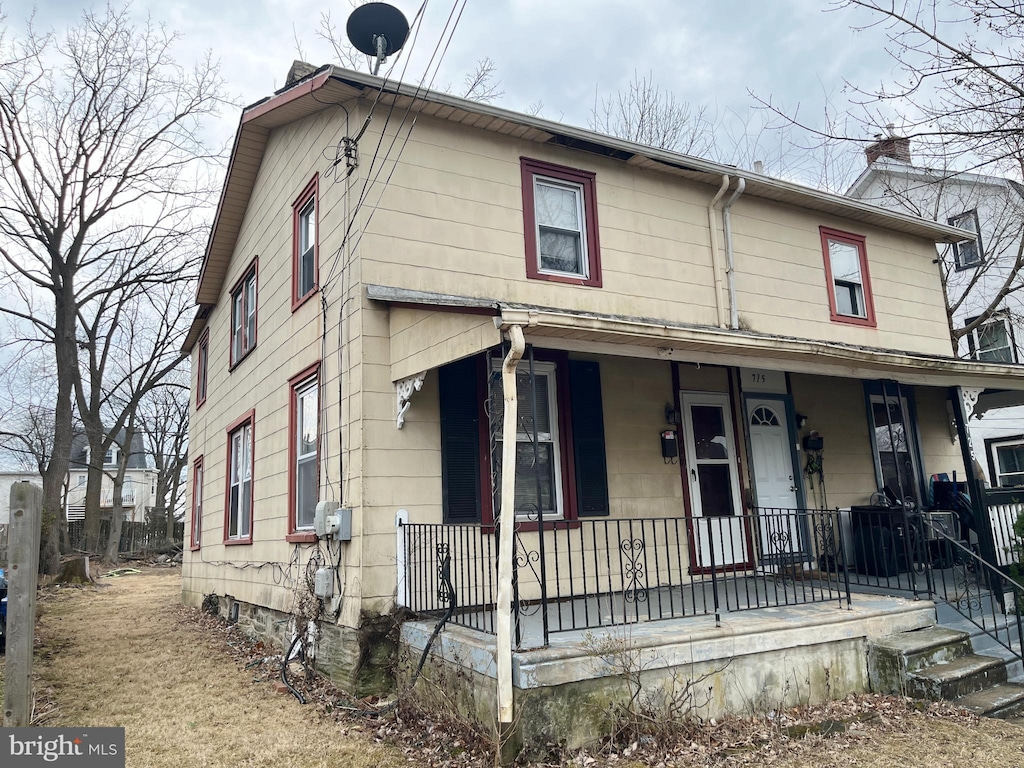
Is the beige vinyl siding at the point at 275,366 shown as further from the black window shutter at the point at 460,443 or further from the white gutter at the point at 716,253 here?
the white gutter at the point at 716,253

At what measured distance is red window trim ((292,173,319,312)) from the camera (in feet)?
27.2

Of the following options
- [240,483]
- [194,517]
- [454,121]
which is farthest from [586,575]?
[194,517]

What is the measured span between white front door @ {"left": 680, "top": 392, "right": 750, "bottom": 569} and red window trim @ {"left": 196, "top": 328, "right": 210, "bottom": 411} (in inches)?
399

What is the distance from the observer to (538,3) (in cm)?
601

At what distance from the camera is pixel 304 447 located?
8.41 meters

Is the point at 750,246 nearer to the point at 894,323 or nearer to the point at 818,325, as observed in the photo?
the point at 818,325

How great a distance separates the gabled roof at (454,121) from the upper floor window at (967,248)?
7642 millimetres

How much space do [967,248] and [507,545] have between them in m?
19.2

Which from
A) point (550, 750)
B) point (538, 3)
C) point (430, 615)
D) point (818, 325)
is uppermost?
point (538, 3)

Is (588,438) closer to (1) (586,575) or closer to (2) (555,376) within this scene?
(2) (555,376)

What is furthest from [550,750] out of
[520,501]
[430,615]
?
[520,501]

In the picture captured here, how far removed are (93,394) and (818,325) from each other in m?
24.7

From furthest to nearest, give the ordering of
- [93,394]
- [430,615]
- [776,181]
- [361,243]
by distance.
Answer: [93,394], [776,181], [361,243], [430,615]

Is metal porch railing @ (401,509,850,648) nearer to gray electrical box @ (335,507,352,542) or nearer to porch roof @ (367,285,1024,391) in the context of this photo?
gray electrical box @ (335,507,352,542)
